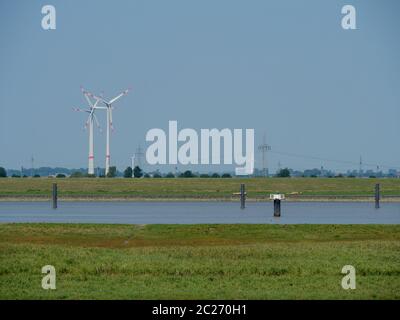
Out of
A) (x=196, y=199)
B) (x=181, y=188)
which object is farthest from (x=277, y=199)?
(x=181, y=188)

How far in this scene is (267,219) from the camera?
38000mm

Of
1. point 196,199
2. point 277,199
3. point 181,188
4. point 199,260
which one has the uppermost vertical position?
point 277,199

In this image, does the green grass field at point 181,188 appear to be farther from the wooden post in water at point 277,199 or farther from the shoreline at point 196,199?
the wooden post in water at point 277,199

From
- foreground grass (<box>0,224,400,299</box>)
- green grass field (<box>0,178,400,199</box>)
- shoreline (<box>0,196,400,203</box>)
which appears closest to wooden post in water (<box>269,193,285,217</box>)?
foreground grass (<box>0,224,400,299</box>)

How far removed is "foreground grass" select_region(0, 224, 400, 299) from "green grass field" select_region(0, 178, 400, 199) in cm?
3537

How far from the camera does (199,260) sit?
23.2 meters

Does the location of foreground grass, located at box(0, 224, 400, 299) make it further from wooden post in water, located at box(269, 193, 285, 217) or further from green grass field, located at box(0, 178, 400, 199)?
green grass field, located at box(0, 178, 400, 199)

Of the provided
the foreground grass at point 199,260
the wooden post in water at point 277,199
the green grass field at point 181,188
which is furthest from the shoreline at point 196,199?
the foreground grass at point 199,260

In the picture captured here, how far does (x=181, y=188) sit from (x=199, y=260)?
191 feet

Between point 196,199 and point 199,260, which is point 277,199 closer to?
point 199,260
